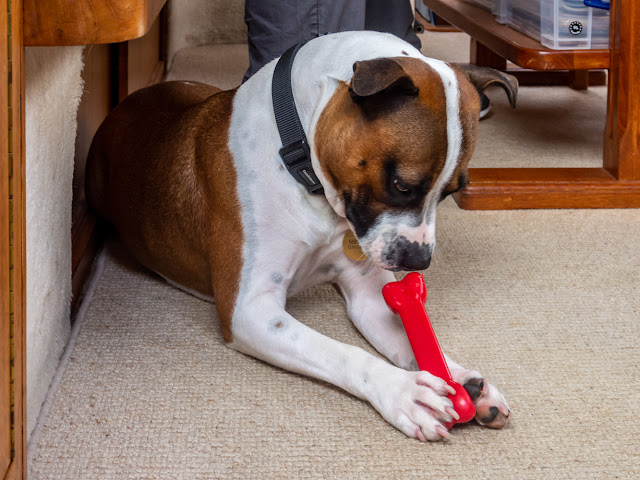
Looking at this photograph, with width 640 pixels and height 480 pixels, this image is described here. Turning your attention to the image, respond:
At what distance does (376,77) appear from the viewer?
4.25 ft

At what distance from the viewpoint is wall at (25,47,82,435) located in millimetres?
1327

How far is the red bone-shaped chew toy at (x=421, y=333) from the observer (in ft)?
4.40

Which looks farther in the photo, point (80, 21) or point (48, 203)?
point (48, 203)

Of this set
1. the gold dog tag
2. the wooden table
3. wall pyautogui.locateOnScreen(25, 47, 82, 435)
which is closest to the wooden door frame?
wall pyautogui.locateOnScreen(25, 47, 82, 435)

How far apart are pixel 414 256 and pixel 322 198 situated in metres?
0.22

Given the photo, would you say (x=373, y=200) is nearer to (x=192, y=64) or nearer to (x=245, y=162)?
(x=245, y=162)

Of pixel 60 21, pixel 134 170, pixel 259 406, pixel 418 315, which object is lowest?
pixel 259 406

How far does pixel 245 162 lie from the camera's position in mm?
1586

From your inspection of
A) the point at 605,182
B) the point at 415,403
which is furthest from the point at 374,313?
the point at 605,182

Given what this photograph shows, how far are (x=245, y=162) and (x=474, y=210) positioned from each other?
3.19ft

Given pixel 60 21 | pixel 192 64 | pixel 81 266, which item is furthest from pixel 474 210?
pixel 192 64

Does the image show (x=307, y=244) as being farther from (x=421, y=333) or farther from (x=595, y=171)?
(x=595, y=171)

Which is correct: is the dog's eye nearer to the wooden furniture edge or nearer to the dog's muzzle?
the dog's muzzle

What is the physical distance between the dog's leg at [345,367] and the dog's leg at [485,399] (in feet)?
0.23
